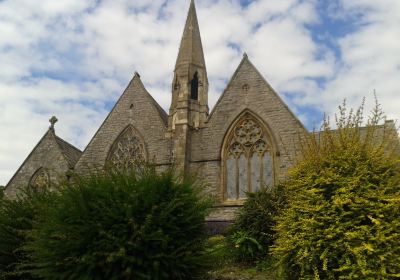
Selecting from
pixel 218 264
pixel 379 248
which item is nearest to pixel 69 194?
pixel 218 264

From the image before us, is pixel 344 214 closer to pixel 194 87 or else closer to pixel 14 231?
pixel 14 231

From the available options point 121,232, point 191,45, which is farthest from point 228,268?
point 191,45

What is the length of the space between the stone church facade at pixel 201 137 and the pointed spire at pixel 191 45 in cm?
8

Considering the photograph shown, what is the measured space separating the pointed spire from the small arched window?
824mm

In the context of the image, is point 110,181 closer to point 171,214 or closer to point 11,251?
point 171,214

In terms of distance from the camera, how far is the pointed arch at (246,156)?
62.6ft

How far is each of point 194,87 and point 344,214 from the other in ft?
52.0

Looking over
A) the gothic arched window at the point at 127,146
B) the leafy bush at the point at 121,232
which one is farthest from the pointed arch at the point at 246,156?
the leafy bush at the point at 121,232

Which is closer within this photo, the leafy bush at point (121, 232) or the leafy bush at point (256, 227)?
the leafy bush at point (121, 232)

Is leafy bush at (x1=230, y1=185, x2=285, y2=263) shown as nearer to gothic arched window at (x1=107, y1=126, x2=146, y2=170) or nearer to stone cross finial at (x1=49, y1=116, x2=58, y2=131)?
gothic arched window at (x1=107, y1=126, x2=146, y2=170)

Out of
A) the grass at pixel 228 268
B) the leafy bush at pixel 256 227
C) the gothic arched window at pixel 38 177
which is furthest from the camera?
the gothic arched window at pixel 38 177

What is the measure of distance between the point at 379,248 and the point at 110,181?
5.91 metres

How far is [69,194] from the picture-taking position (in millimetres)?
10039

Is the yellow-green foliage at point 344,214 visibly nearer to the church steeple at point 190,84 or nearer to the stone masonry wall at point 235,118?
the stone masonry wall at point 235,118
